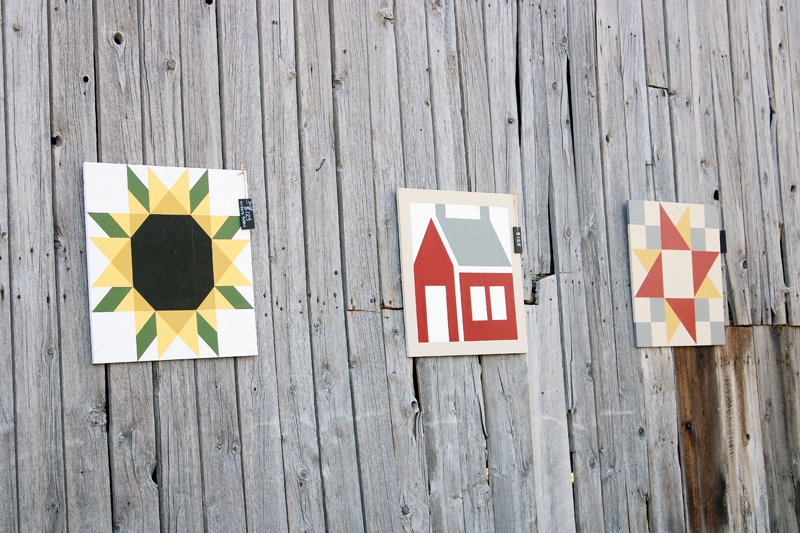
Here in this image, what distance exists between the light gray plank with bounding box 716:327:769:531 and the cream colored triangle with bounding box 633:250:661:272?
586mm

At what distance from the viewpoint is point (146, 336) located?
2.42m

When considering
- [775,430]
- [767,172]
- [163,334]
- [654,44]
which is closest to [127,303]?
[163,334]

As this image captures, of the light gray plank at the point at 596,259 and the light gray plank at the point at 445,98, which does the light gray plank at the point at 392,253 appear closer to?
the light gray plank at the point at 445,98

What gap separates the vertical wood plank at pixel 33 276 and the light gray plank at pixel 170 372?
303 mm

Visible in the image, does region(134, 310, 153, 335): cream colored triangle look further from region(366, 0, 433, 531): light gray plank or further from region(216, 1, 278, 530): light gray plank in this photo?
region(366, 0, 433, 531): light gray plank

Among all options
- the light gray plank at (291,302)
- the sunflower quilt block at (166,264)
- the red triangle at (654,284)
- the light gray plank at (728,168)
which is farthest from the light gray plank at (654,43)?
the sunflower quilt block at (166,264)

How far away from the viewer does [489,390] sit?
2.99 m

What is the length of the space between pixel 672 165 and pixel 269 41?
203cm

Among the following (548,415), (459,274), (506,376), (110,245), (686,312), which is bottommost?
(548,415)

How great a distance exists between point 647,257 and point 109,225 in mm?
2343

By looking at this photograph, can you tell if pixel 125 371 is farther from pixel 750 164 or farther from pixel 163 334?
pixel 750 164

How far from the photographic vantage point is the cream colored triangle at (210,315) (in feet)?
8.26

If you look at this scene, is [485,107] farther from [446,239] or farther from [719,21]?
[719,21]

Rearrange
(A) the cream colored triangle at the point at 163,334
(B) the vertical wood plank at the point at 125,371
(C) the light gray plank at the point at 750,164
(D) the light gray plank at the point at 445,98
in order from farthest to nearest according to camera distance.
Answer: (C) the light gray plank at the point at 750,164 → (D) the light gray plank at the point at 445,98 → (A) the cream colored triangle at the point at 163,334 → (B) the vertical wood plank at the point at 125,371
